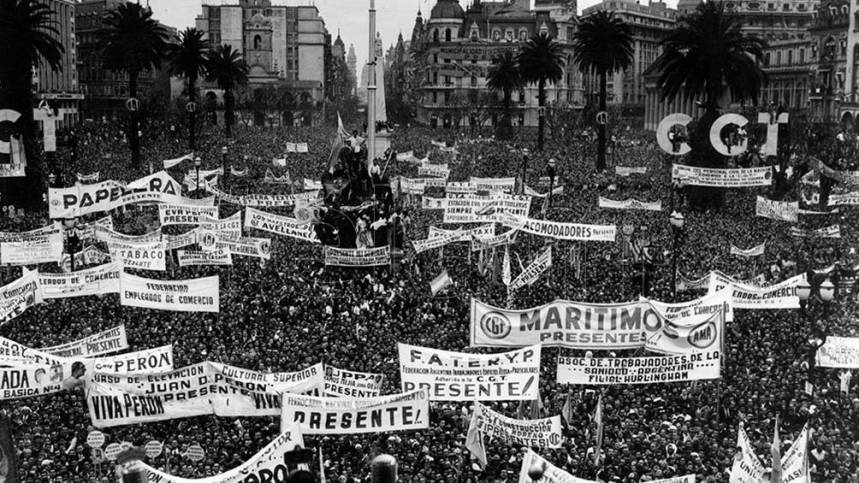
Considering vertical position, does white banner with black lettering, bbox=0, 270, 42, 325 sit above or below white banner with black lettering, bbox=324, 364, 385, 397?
above

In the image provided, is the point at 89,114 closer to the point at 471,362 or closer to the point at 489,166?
the point at 489,166

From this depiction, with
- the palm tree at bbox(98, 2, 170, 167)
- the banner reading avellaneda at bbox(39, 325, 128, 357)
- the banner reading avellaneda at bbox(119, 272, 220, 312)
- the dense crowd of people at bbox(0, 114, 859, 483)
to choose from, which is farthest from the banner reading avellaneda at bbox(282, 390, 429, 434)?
the palm tree at bbox(98, 2, 170, 167)

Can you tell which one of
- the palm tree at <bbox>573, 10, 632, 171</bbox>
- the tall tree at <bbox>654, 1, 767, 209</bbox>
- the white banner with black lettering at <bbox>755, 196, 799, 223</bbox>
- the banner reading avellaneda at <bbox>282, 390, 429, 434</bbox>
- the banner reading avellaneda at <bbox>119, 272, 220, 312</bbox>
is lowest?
the banner reading avellaneda at <bbox>282, 390, 429, 434</bbox>

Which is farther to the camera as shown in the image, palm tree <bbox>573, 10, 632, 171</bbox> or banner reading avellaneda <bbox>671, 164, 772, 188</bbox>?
palm tree <bbox>573, 10, 632, 171</bbox>

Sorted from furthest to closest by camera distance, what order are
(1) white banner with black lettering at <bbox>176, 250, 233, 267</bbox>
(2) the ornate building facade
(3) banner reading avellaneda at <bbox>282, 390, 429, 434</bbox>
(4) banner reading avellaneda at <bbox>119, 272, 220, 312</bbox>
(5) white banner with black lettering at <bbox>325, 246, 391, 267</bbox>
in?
(2) the ornate building facade → (5) white banner with black lettering at <bbox>325, 246, 391, 267</bbox> → (1) white banner with black lettering at <bbox>176, 250, 233, 267</bbox> → (4) banner reading avellaneda at <bbox>119, 272, 220, 312</bbox> → (3) banner reading avellaneda at <bbox>282, 390, 429, 434</bbox>

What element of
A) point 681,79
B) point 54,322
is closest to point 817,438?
point 54,322

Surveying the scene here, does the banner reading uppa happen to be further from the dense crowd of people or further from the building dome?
the building dome

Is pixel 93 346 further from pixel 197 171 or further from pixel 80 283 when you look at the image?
pixel 197 171

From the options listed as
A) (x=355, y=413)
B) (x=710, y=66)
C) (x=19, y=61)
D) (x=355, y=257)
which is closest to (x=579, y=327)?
(x=355, y=413)
